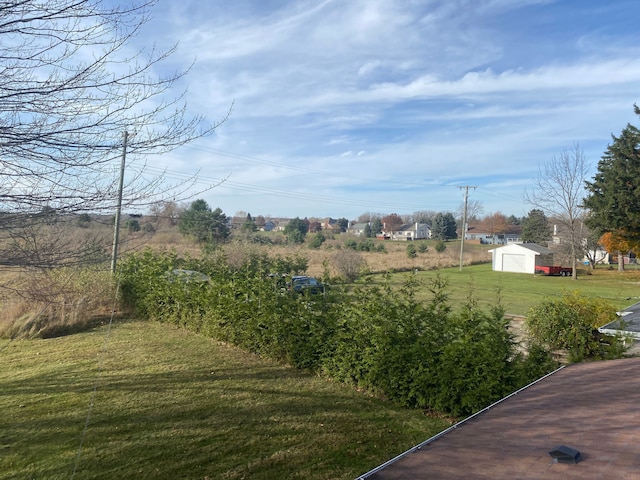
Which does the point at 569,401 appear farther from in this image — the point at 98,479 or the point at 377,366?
the point at 98,479

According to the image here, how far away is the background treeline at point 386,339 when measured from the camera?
6.06 m

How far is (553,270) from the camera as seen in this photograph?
38156 mm

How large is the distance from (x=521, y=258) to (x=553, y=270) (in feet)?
9.42

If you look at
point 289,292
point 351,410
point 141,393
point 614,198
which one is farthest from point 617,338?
point 614,198

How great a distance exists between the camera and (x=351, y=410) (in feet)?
21.0

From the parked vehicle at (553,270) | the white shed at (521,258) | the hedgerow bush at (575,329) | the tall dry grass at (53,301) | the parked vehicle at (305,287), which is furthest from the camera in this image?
the white shed at (521,258)

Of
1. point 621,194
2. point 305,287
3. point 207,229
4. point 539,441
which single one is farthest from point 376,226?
point 539,441

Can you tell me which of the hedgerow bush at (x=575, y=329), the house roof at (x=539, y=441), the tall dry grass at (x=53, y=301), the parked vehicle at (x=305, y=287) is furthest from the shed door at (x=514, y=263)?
the house roof at (x=539, y=441)

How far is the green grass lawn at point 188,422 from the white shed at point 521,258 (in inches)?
1448

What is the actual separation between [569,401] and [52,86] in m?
5.52

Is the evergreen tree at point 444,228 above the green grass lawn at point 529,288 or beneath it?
above

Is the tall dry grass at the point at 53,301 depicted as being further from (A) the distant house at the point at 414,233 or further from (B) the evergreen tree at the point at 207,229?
(A) the distant house at the point at 414,233

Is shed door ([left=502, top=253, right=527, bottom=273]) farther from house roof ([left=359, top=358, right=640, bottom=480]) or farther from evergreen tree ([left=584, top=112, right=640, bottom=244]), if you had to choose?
house roof ([left=359, top=358, right=640, bottom=480])

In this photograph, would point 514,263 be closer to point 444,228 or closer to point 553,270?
point 553,270
